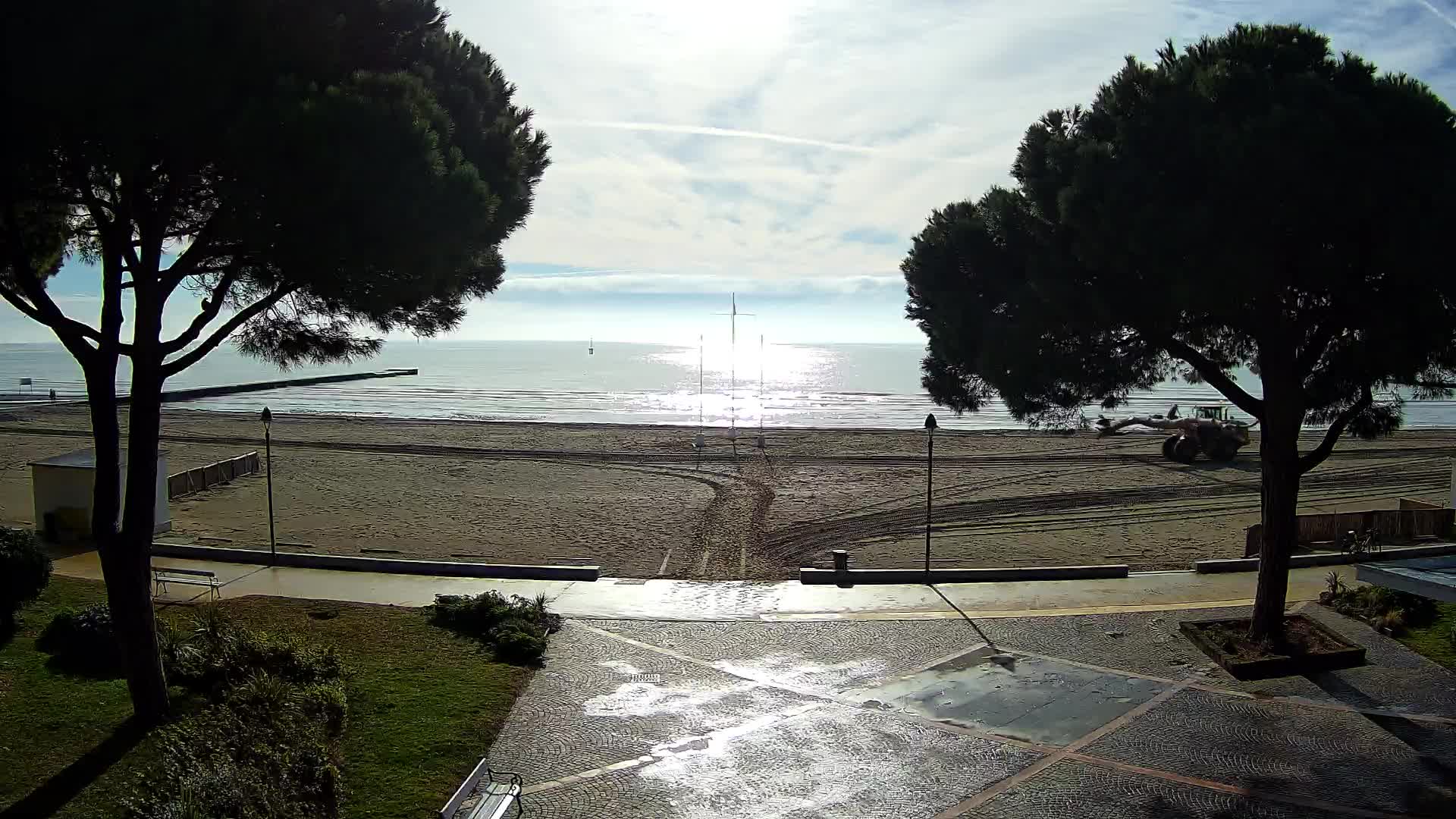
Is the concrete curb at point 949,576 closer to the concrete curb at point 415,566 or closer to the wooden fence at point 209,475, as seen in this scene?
the concrete curb at point 415,566

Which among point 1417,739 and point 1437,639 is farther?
point 1437,639

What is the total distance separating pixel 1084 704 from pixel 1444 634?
5.66m

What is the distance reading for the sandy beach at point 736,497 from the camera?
19.0 m

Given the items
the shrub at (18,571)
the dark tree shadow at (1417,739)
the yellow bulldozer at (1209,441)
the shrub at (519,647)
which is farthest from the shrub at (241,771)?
the yellow bulldozer at (1209,441)

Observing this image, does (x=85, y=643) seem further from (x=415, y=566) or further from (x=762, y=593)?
(x=762, y=593)

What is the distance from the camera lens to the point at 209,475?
25516 millimetres

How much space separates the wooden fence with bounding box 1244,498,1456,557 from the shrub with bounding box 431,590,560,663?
13005 mm

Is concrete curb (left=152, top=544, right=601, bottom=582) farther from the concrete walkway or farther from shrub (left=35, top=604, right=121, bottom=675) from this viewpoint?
shrub (left=35, top=604, right=121, bottom=675)

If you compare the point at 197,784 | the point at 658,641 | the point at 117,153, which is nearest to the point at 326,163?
the point at 117,153

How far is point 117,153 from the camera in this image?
22.2 ft

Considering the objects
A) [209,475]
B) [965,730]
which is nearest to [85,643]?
[965,730]

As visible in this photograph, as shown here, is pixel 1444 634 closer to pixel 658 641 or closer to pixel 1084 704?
pixel 1084 704

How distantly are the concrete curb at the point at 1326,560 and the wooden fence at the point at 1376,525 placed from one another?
0.78 metres

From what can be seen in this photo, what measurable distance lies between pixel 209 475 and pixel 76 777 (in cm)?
2078
